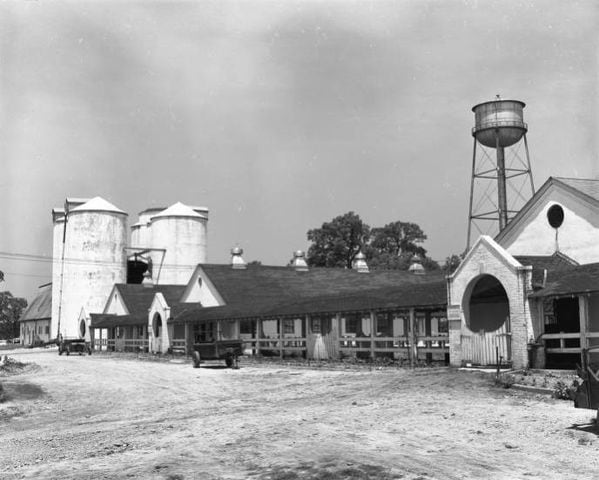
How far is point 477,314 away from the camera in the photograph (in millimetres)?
30500

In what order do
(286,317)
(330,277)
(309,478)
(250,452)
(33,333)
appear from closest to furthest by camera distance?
1. (309,478)
2. (250,452)
3. (286,317)
4. (330,277)
5. (33,333)

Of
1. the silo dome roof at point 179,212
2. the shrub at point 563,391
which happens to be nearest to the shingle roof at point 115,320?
the silo dome roof at point 179,212

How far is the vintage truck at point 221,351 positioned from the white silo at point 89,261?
4234 centimetres

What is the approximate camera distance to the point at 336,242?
101 meters

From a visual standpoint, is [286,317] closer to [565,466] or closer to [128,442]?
[128,442]

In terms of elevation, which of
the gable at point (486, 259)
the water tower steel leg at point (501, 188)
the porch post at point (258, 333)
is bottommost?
the porch post at point (258, 333)

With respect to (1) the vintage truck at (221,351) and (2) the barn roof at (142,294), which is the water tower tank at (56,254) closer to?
(2) the barn roof at (142,294)

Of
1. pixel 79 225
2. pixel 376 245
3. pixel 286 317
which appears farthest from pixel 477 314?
pixel 376 245

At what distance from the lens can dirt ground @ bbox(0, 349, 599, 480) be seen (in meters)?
9.98

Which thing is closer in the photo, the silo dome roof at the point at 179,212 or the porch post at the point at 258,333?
the porch post at the point at 258,333

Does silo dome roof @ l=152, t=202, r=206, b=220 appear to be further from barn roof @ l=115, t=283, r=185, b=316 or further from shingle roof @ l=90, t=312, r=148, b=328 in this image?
shingle roof @ l=90, t=312, r=148, b=328

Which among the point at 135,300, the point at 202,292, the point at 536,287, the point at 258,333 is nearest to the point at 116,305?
the point at 135,300

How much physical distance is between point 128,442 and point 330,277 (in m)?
47.5

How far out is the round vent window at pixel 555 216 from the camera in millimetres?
29844
